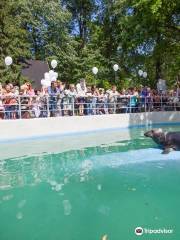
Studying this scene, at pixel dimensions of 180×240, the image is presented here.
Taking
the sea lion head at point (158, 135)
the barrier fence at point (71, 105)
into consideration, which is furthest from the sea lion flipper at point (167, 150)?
the barrier fence at point (71, 105)

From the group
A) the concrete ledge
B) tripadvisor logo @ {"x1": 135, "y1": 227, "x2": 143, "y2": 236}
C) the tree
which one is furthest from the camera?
the tree

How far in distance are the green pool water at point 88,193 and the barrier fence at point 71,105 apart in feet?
12.8

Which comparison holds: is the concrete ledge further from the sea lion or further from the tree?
the tree

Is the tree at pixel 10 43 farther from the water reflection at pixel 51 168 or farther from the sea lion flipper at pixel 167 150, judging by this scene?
the sea lion flipper at pixel 167 150

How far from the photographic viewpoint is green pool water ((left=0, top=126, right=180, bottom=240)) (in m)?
6.87

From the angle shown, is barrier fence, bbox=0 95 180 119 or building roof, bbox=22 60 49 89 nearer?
barrier fence, bbox=0 95 180 119

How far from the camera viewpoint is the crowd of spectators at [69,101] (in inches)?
723

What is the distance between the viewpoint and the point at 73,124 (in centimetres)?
2066

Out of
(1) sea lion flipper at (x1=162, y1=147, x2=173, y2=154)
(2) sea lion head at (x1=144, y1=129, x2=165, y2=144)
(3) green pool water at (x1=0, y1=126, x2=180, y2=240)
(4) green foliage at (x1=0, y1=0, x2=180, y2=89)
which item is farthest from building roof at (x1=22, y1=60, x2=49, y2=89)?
(1) sea lion flipper at (x1=162, y1=147, x2=173, y2=154)

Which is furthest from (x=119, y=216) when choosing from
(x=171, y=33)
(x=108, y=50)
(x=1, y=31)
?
(x=108, y=50)

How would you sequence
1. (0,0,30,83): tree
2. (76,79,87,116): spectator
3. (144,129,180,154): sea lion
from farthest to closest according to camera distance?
(0,0,30,83): tree < (76,79,87,116): spectator < (144,129,180,154): sea lion

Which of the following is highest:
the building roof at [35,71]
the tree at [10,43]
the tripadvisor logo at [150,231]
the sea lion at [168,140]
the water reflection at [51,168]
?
the tree at [10,43]

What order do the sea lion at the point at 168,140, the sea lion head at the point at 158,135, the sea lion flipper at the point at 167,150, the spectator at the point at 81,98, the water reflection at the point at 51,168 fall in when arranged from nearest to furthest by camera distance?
the water reflection at the point at 51,168 < the sea lion flipper at the point at 167,150 < the sea lion at the point at 168,140 < the sea lion head at the point at 158,135 < the spectator at the point at 81,98

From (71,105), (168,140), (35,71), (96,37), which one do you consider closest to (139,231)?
(168,140)
